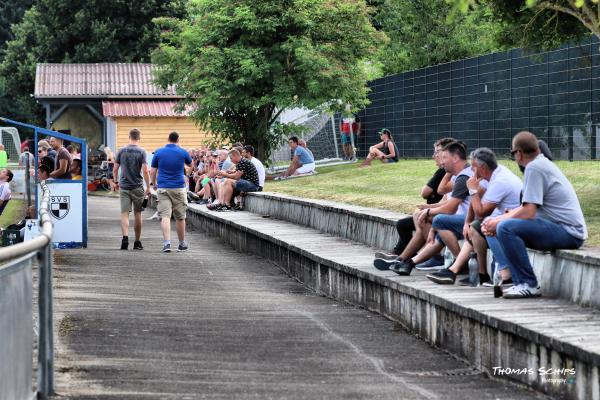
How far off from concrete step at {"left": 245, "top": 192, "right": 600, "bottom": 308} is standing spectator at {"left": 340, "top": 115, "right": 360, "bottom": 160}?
431 inches

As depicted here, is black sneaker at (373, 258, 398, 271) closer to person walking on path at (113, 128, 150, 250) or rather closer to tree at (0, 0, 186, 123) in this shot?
person walking on path at (113, 128, 150, 250)

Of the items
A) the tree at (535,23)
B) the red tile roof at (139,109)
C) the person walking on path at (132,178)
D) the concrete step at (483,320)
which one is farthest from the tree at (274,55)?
the concrete step at (483,320)

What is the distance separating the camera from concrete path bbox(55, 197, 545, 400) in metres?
8.41

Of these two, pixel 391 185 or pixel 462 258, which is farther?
pixel 391 185

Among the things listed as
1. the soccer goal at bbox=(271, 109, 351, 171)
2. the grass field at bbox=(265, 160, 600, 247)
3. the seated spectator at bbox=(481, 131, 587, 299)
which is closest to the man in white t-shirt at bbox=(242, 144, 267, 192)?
the grass field at bbox=(265, 160, 600, 247)

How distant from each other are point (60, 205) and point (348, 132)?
1866cm

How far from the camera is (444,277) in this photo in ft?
38.4

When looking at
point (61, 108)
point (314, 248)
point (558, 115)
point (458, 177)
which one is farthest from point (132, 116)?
point (458, 177)

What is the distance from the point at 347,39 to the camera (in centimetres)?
3697

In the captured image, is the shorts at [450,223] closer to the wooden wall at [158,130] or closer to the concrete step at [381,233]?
the concrete step at [381,233]

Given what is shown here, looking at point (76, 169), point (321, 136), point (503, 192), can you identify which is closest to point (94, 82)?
point (321, 136)

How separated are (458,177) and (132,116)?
4148 cm

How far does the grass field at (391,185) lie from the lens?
17.1m

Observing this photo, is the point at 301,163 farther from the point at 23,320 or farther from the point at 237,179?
the point at 23,320
